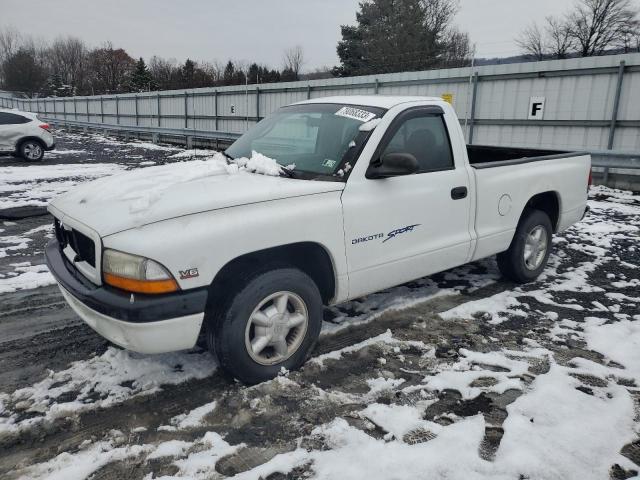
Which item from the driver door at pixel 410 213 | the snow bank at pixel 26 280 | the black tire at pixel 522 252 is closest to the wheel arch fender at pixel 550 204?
the black tire at pixel 522 252

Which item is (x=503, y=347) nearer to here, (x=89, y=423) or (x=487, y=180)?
(x=487, y=180)

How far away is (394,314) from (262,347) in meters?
1.55

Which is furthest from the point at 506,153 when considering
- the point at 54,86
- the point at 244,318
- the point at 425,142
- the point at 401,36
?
the point at 54,86

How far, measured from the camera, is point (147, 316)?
8.39ft

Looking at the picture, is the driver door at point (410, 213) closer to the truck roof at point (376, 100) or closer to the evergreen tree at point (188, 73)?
the truck roof at point (376, 100)

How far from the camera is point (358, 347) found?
3598 mm

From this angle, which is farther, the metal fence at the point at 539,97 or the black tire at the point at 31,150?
the black tire at the point at 31,150

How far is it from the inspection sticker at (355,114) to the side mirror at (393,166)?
0.39 m

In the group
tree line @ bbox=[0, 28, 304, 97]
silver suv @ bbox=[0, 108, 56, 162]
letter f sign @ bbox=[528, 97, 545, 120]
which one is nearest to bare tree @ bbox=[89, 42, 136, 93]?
tree line @ bbox=[0, 28, 304, 97]

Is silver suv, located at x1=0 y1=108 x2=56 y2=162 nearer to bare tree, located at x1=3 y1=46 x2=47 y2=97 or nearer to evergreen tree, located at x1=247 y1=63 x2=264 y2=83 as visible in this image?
evergreen tree, located at x1=247 y1=63 x2=264 y2=83

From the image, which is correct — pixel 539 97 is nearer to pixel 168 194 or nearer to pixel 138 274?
pixel 168 194

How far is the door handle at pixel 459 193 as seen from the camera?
13.2 feet

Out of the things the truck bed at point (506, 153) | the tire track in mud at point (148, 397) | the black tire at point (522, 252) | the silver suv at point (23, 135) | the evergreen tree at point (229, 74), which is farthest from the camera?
the evergreen tree at point (229, 74)

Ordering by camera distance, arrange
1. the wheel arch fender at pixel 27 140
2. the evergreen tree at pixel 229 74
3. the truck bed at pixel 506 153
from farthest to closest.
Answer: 1. the evergreen tree at pixel 229 74
2. the wheel arch fender at pixel 27 140
3. the truck bed at pixel 506 153
